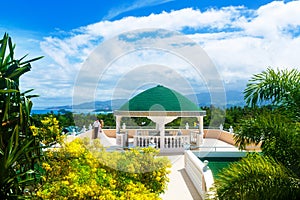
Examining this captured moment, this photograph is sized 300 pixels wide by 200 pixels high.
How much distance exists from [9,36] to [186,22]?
635cm

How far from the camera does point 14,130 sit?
436cm

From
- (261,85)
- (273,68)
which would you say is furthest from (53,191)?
(273,68)

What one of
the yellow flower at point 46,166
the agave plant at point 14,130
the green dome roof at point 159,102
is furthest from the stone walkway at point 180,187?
the green dome roof at point 159,102

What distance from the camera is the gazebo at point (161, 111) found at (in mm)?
14172

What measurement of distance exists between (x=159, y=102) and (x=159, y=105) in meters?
0.21

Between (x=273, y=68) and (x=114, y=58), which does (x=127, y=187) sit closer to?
(x=273, y=68)

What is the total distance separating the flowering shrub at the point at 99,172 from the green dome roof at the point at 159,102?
9002 mm

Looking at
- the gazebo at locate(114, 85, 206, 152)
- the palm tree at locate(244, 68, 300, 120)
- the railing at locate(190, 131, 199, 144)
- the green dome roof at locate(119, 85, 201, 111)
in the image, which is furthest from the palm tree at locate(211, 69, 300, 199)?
the railing at locate(190, 131, 199, 144)

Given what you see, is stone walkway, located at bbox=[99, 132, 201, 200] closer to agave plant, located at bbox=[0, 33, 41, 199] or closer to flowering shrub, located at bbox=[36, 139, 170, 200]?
flowering shrub, located at bbox=[36, 139, 170, 200]

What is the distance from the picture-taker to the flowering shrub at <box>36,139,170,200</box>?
4574mm

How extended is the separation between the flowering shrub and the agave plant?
323 mm

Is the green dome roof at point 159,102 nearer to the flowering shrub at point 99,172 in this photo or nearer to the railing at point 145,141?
the railing at point 145,141

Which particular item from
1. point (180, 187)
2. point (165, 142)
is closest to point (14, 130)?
point (180, 187)

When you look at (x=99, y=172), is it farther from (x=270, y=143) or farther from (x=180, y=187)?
(x=180, y=187)
